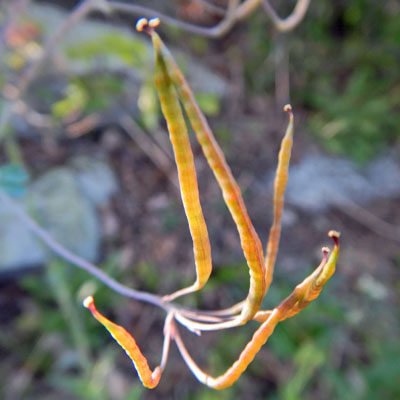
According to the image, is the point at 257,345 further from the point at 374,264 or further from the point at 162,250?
the point at 374,264

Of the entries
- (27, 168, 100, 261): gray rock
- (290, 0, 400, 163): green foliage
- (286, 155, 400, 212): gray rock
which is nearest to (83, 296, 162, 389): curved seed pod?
(27, 168, 100, 261): gray rock

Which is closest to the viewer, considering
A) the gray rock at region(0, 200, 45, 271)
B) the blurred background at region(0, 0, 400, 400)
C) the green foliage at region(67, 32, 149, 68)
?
the blurred background at region(0, 0, 400, 400)

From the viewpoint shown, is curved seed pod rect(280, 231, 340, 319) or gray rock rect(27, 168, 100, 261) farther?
gray rock rect(27, 168, 100, 261)

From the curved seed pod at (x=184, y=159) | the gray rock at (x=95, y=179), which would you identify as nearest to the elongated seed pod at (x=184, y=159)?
the curved seed pod at (x=184, y=159)

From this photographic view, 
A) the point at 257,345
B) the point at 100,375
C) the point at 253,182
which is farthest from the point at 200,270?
the point at 253,182

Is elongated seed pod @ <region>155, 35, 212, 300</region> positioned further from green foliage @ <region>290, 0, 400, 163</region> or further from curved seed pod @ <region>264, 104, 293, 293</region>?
green foliage @ <region>290, 0, 400, 163</region>

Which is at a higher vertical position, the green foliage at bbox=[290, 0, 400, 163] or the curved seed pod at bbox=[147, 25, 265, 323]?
the curved seed pod at bbox=[147, 25, 265, 323]

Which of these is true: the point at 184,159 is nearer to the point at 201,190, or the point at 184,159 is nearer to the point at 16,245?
the point at 16,245

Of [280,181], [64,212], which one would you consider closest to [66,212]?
[64,212]

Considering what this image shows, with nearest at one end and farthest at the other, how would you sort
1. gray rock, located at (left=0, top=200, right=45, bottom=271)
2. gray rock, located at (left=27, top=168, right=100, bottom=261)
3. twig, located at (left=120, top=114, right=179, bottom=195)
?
1. gray rock, located at (left=0, top=200, right=45, bottom=271)
2. gray rock, located at (left=27, top=168, right=100, bottom=261)
3. twig, located at (left=120, top=114, right=179, bottom=195)
